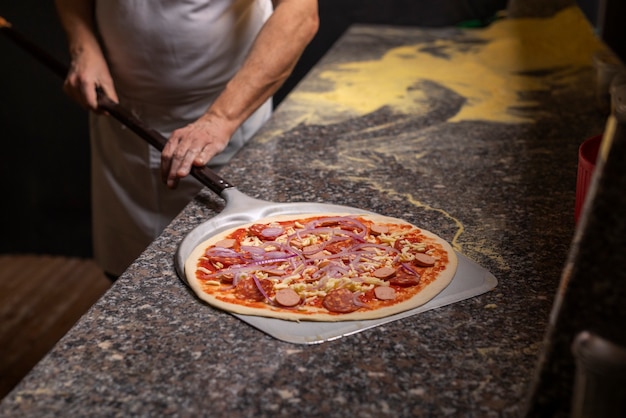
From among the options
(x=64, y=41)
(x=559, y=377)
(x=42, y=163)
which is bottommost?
(x=42, y=163)

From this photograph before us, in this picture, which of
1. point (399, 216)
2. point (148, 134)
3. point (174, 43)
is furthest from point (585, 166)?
point (174, 43)

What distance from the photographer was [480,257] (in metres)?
1.27

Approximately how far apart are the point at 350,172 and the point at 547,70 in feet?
3.60

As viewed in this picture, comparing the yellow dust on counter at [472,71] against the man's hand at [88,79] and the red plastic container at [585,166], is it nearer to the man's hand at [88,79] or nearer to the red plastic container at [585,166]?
the man's hand at [88,79]

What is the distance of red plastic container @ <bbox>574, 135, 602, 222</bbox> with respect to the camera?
1.20 m

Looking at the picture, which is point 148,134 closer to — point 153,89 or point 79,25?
point 153,89

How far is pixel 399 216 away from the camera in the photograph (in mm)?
1440

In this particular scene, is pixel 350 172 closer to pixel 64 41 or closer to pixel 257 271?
pixel 257 271

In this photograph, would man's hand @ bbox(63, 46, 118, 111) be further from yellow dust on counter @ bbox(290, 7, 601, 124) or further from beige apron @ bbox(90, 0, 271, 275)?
yellow dust on counter @ bbox(290, 7, 601, 124)

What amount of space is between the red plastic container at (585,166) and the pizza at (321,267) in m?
0.24

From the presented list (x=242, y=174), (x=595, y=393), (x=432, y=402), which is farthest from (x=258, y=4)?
(x=595, y=393)

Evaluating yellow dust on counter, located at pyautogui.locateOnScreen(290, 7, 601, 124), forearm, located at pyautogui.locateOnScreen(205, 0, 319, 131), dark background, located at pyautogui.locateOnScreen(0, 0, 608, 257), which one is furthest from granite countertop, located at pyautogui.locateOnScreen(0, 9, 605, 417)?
dark background, located at pyautogui.locateOnScreen(0, 0, 608, 257)

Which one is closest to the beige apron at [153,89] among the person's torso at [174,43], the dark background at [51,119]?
the person's torso at [174,43]

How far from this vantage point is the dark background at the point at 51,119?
129 inches
